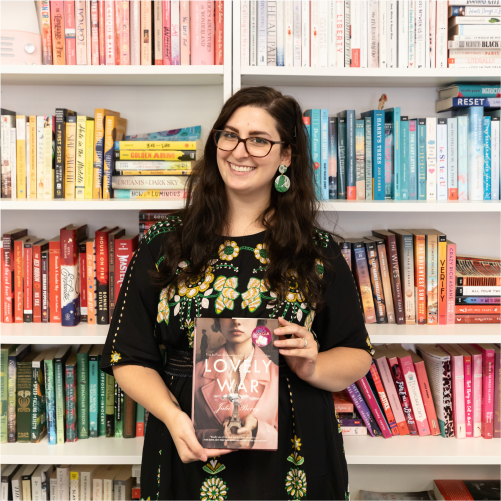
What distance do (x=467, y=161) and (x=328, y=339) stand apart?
0.78 m

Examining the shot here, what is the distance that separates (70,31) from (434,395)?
1.64 meters

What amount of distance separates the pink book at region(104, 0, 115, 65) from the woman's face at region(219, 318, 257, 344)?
0.97 meters

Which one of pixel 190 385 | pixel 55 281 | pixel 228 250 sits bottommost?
pixel 190 385

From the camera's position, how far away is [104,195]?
1.65 m

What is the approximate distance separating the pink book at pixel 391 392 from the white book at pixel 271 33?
1.00 metres

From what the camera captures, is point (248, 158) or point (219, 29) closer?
point (248, 158)

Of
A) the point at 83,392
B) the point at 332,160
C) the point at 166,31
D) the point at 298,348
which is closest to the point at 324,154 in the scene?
the point at 332,160

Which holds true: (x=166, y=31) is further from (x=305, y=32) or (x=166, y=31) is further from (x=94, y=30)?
(x=305, y=32)

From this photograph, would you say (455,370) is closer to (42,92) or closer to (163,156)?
(163,156)

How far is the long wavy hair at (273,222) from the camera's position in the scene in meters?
1.27

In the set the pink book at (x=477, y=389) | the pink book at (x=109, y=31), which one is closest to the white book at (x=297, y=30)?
the pink book at (x=109, y=31)

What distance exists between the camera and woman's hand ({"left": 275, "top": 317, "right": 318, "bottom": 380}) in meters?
1.12

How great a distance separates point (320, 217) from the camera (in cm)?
176

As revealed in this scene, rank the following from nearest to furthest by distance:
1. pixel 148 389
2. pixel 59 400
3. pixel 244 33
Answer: pixel 148 389 → pixel 244 33 → pixel 59 400
